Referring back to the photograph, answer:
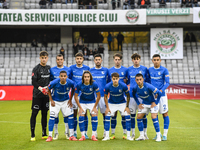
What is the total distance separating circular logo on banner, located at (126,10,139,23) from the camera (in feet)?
75.3

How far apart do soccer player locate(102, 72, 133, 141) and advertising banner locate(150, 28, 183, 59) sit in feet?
57.4

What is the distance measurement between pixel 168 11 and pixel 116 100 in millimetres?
17198

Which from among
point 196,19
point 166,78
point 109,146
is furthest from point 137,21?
point 109,146

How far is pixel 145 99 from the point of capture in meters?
7.29

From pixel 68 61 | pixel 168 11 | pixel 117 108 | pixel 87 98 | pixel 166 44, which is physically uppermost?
pixel 168 11

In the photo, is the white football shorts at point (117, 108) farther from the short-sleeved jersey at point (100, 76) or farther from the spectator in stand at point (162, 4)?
the spectator in stand at point (162, 4)

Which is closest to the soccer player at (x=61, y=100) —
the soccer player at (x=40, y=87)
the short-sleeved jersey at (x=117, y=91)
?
the soccer player at (x=40, y=87)

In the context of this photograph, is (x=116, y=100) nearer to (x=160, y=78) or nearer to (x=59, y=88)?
(x=160, y=78)

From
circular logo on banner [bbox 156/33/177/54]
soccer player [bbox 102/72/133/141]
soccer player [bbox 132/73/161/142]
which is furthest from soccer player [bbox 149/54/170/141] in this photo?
circular logo on banner [bbox 156/33/177/54]

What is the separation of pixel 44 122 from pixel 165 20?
17734 mm

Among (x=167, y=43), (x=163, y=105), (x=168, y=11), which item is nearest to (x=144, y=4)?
(x=168, y=11)

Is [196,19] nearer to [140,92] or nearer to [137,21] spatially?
[137,21]

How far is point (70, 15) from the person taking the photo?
75.9ft

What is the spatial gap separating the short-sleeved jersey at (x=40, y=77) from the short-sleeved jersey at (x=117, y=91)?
5.00 feet
